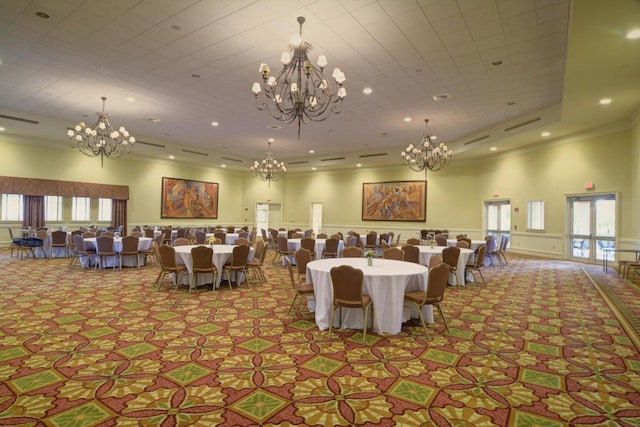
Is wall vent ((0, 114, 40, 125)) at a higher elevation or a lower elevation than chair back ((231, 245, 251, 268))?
higher

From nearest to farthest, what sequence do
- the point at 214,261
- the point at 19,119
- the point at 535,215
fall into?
the point at 214,261, the point at 19,119, the point at 535,215

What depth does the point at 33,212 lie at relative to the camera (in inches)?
502

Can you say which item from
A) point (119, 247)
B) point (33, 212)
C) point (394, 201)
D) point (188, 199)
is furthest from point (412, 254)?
point (188, 199)

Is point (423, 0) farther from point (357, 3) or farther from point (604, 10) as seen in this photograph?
point (604, 10)

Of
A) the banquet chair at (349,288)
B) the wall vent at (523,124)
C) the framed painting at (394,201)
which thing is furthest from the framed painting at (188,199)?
the banquet chair at (349,288)

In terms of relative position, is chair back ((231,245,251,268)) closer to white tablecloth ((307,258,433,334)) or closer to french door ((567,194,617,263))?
white tablecloth ((307,258,433,334))

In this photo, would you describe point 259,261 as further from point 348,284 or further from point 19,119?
point 19,119

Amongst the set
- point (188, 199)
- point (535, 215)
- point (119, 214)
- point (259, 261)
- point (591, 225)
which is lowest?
point (259, 261)

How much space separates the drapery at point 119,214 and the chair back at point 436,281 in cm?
1433

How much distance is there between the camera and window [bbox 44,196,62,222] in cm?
1331

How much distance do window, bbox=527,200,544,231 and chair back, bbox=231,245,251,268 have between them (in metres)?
10.7

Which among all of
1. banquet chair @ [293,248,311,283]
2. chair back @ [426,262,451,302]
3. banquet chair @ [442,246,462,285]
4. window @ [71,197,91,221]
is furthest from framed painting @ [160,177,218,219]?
chair back @ [426,262,451,302]

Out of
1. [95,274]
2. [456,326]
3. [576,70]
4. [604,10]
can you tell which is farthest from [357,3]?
[95,274]

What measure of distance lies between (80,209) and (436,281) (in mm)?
14776
